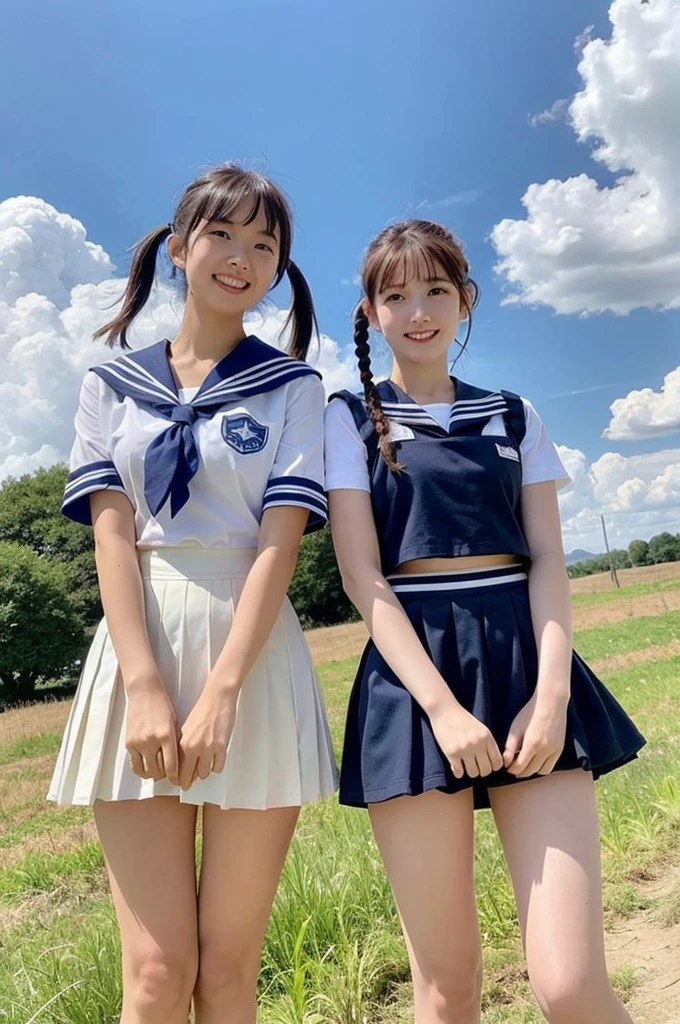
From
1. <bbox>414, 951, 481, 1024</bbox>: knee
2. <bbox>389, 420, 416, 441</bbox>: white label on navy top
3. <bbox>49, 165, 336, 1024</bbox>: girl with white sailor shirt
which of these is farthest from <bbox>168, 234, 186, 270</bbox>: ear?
<bbox>414, 951, 481, 1024</bbox>: knee

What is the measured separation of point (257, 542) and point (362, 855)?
2.37 m

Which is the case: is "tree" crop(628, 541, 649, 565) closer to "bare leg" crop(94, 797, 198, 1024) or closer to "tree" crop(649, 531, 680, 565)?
"tree" crop(649, 531, 680, 565)

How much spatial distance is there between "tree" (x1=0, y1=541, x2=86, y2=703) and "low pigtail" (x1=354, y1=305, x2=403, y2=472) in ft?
115

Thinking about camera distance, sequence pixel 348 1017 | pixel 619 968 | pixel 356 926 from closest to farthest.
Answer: pixel 348 1017
pixel 619 968
pixel 356 926

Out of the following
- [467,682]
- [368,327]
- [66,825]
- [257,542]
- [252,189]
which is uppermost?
[252,189]

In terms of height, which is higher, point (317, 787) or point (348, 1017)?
point (317, 787)

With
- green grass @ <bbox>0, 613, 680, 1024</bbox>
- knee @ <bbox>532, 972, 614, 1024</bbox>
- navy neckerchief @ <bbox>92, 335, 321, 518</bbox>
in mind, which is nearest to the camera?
knee @ <bbox>532, 972, 614, 1024</bbox>

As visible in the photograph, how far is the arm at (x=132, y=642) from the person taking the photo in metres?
1.69

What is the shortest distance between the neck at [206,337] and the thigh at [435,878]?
122 cm

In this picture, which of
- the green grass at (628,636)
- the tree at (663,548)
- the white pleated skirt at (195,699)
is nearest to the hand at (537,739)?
the white pleated skirt at (195,699)

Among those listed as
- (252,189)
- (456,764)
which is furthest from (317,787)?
(252,189)

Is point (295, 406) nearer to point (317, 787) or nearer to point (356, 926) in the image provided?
point (317, 787)

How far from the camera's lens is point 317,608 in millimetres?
46500

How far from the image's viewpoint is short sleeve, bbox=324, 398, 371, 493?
77.4 inches
